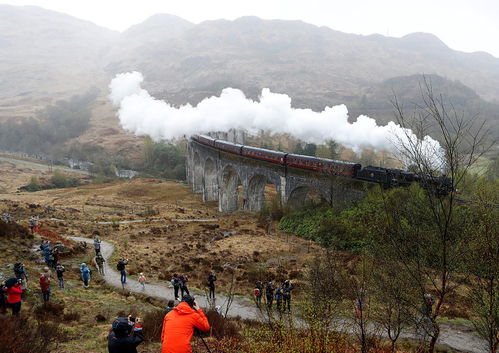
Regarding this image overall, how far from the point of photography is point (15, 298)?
356 inches

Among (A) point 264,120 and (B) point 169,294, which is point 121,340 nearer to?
(B) point 169,294

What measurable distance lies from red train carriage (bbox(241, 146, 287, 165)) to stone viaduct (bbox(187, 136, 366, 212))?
0.63m

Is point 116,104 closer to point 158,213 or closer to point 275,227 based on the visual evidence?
point 158,213

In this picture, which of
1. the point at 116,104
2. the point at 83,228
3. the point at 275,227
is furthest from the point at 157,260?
the point at 116,104

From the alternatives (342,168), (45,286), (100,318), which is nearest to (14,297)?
(45,286)

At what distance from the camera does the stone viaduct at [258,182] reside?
27.8 meters

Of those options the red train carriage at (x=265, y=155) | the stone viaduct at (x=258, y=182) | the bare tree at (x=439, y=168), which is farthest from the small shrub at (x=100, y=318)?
the red train carriage at (x=265, y=155)

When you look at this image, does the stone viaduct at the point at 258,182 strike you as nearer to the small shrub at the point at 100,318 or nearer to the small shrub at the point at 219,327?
the small shrub at the point at 219,327

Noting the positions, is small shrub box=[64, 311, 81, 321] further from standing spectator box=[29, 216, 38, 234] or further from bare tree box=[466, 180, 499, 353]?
standing spectator box=[29, 216, 38, 234]

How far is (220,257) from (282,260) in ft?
14.7

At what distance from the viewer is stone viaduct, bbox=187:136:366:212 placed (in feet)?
91.3

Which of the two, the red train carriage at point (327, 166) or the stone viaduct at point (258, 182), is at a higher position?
the red train carriage at point (327, 166)

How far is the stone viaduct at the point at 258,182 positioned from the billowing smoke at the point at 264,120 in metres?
7.27

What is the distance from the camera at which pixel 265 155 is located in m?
36.0
